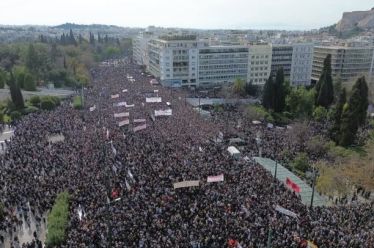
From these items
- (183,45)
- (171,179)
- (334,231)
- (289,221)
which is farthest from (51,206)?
(183,45)

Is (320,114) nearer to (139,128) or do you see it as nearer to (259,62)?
(139,128)

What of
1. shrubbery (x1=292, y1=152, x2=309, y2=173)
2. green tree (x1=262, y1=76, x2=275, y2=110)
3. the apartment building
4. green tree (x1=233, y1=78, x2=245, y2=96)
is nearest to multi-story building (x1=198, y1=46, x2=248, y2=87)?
the apartment building

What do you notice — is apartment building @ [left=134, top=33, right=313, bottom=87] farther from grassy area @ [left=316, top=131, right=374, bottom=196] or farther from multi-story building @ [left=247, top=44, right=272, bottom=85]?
grassy area @ [left=316, top=131, right=374, bottom=196]

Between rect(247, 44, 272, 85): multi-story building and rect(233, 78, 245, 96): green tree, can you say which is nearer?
rect(233, 78, 245, 96): green tree

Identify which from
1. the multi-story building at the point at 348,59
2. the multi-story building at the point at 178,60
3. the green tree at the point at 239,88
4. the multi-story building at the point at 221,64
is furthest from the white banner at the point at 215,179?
the multi-story building at the point at 348,59

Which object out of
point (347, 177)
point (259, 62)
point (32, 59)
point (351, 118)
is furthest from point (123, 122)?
point (259, 62)

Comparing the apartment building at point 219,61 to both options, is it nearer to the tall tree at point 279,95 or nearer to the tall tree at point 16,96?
the tall tree at point 279,95
